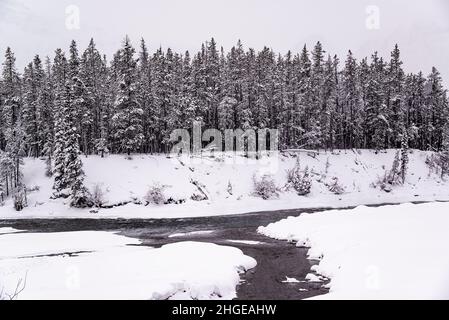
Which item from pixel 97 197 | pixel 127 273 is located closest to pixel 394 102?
pixel 97 197

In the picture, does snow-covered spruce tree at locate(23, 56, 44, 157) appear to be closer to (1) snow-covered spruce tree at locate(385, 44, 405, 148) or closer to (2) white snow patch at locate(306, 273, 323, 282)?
(2) white snow patch at locate(306, 273, 323, 282)

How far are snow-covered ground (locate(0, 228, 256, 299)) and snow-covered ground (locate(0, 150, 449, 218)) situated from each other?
23307 millimetres

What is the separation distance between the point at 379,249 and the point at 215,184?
37.6m

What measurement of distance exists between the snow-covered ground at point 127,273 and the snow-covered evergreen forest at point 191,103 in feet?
89.7

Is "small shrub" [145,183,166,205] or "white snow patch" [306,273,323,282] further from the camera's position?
"small shrub" [145,183,166,205]

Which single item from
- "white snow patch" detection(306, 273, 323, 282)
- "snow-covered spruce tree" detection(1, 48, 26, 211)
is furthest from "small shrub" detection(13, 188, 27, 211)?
"white snow patch" detection(306, 273, 323, 282)

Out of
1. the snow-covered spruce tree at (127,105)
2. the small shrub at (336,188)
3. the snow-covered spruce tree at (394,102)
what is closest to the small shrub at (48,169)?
the snow-covered spruce tree at (127,105)

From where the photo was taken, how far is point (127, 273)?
16.2 metres

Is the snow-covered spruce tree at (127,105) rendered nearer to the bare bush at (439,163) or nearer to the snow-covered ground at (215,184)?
the snow-covered ground at (215,184)

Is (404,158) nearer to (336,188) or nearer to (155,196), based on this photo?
(336,188)

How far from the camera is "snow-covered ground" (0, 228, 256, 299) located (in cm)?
1366

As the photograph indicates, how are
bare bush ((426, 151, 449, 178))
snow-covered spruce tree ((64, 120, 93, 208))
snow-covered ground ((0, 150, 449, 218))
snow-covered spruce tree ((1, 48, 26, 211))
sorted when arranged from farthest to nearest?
bare bush ((426, 151, 449, 178)) < snow-covered spruce tree ((1, 48, 26, 211)) < snow-covered ground ((0, 150, 449, 218)) < snow-covered spruce tree ((64, 120, 93, 208))

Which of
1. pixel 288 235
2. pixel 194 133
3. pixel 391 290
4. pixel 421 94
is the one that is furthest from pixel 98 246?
pixel 421 94

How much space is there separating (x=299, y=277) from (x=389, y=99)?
2504 inches
